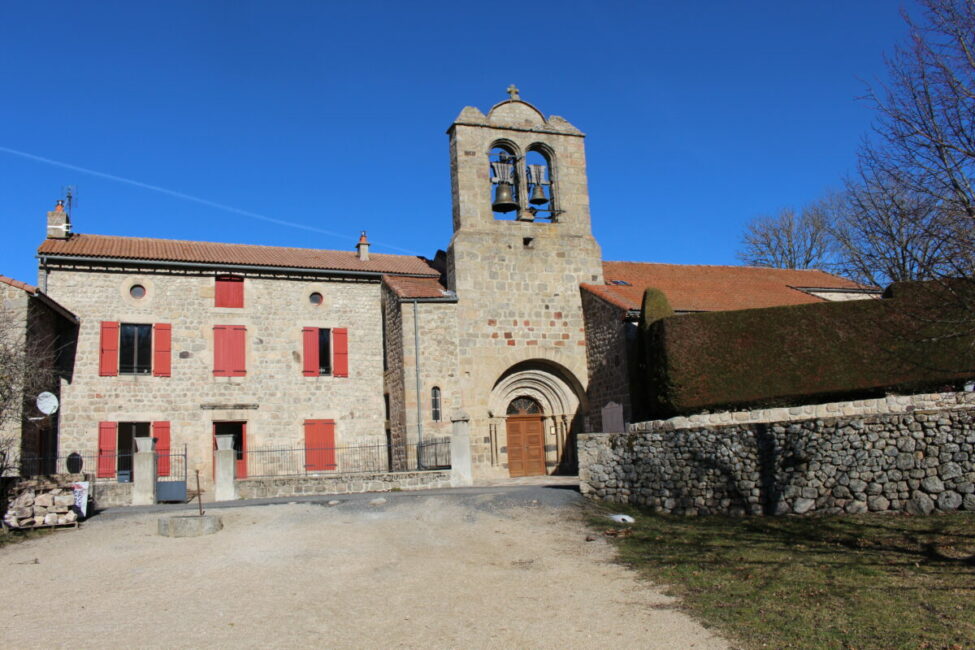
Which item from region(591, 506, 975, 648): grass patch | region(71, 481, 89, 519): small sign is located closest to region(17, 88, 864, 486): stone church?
region(71, 481, 89, 519): small sign

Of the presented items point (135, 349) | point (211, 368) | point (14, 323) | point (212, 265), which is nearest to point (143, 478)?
point (14, 323)

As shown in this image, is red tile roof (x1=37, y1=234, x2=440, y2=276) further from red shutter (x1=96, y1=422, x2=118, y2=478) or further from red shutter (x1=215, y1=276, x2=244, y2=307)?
red shutter (x1=96, y1=422, x2=118, y2=478)

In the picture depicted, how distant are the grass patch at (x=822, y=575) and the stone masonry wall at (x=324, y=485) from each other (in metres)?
5.90

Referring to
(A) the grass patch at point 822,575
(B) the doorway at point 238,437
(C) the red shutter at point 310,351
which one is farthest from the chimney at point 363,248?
(A) the grass patch at point 822,575

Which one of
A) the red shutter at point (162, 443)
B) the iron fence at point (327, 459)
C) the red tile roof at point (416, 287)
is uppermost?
the red tile roof at point (416, 287)

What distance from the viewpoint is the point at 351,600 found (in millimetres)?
7871

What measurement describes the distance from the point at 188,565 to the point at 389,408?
38.8 feet

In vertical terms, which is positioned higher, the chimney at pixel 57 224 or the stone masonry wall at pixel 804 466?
the chimney at pixel 57 224

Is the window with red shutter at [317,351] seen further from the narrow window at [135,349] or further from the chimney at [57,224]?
the chimney at [57,224]

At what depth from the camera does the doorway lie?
65.5 ft

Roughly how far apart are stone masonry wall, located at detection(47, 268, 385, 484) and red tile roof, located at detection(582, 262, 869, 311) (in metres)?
6.93

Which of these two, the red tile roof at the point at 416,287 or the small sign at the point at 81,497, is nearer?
the small sign at the point at 81,497

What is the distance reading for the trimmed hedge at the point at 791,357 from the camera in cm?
1358

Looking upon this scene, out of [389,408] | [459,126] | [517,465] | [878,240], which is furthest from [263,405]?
[878,240]
